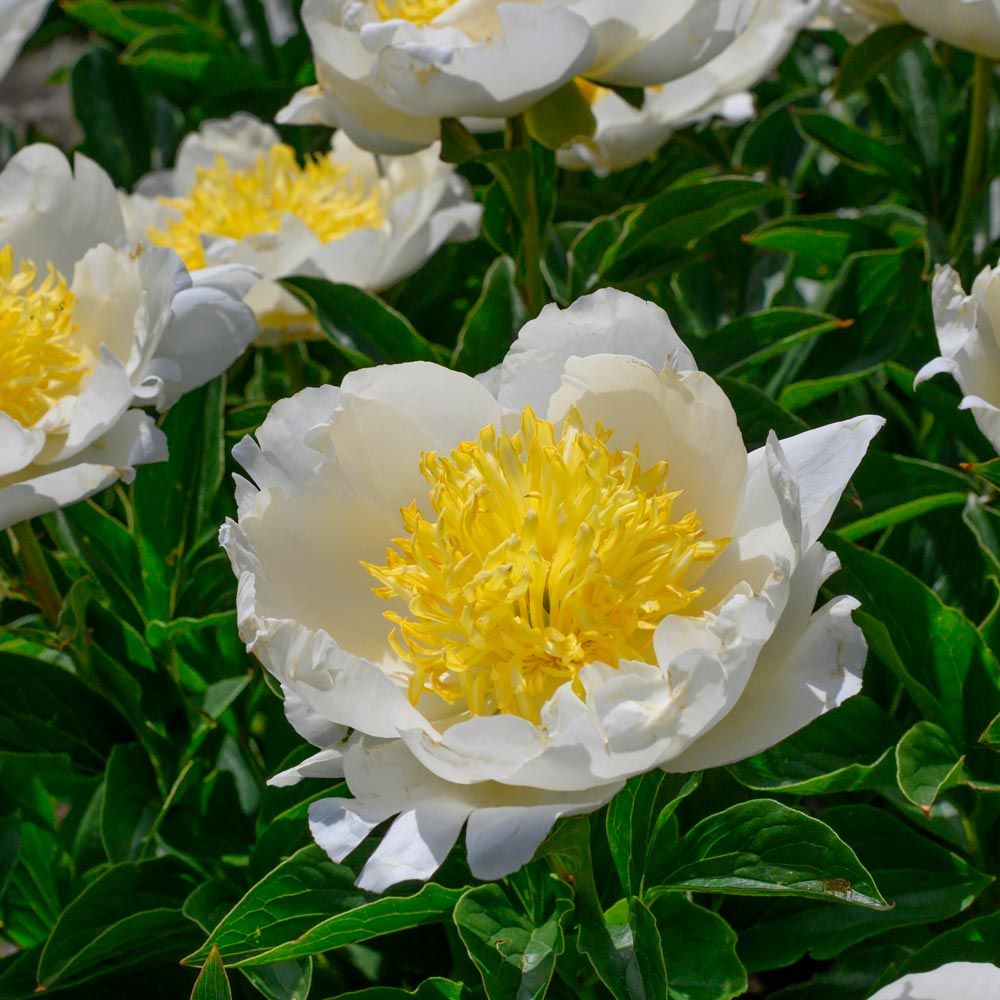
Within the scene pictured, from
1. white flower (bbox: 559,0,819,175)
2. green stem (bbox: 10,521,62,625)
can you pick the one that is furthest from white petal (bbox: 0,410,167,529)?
white flower (bbox: 559,0,819,175)

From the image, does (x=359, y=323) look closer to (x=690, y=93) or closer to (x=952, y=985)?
(x=690, y=93)

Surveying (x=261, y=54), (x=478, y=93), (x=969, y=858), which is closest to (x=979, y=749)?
(x=969, y=858)

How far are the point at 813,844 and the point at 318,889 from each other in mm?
366

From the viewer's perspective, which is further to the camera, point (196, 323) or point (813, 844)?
point (196, 323)

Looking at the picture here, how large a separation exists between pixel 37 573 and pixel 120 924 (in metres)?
0.32

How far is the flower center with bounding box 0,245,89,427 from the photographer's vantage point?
1.13 meters

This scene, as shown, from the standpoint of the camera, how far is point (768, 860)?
0.87 m

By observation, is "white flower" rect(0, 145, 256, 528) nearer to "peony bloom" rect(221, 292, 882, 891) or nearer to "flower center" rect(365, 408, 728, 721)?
"peony bloom" rect(221, 292, 882, 891)

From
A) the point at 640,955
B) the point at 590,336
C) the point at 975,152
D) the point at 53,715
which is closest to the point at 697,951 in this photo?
the point at 640,955

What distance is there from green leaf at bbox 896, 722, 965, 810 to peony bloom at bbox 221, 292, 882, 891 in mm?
235

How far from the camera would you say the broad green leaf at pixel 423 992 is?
3.35 feet

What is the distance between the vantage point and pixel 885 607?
1.13 meters

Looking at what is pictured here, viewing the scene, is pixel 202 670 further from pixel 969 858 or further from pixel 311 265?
pixel 969 858

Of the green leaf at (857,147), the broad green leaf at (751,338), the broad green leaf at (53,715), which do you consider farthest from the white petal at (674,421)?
the green leaf at (857,147)
